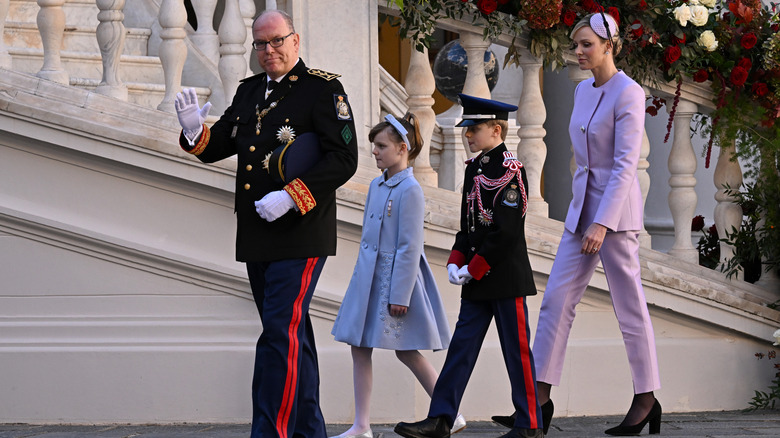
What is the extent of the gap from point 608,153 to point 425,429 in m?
1.25

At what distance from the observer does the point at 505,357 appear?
4.44 m

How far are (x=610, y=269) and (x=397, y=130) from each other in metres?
0.99

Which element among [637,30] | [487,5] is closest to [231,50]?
[487,5]

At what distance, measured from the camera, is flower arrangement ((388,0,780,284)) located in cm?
529

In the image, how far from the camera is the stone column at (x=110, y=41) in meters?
4.98

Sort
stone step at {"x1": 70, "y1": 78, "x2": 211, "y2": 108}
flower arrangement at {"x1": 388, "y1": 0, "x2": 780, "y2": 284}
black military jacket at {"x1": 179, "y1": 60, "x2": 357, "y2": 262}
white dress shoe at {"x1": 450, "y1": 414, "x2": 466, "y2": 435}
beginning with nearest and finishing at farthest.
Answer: black military jacket at {"x1": 179, "y1": 60, "x2": 357, "y2": 262}, white dress shoe at {"x1": 450, "y1": 414, "x2": 466, "y2": 435}, flower arrangement at {"x1": 388, "y1": 0, "x2": 780, "y2": 284}, stone step at {"x1": 70, "y1": 78, "x2": 211, "y2": 108}

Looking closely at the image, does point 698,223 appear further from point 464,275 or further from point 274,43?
point 274,43

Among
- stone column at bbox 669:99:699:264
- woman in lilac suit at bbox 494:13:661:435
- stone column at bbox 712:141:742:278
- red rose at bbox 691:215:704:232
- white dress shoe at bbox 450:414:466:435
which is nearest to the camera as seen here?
woman in lilac suit at bbox 494:13:661:435

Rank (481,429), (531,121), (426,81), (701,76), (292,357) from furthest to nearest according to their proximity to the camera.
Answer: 1. (701,76)
2. (531,121)
3. (426,81)
4. (481,429)
5. (292,357)

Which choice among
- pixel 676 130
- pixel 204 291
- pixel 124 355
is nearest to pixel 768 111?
pixel 676 130

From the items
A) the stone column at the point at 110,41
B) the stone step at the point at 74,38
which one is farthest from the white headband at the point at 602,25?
the stone step at the point at 74,38

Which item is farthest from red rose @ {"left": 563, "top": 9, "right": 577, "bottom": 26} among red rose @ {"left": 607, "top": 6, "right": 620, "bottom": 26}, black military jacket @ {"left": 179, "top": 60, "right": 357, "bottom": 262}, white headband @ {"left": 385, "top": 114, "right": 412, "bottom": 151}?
black military jacket @ {"left": 179, "top": 60, "right": 357, "bottom": 262}

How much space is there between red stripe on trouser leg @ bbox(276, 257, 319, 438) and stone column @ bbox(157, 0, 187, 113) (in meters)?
1.38

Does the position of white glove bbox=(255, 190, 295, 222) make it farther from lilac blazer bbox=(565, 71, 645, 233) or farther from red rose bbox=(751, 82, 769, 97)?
→ red rose bbox=(751, 82, 769, 97)
